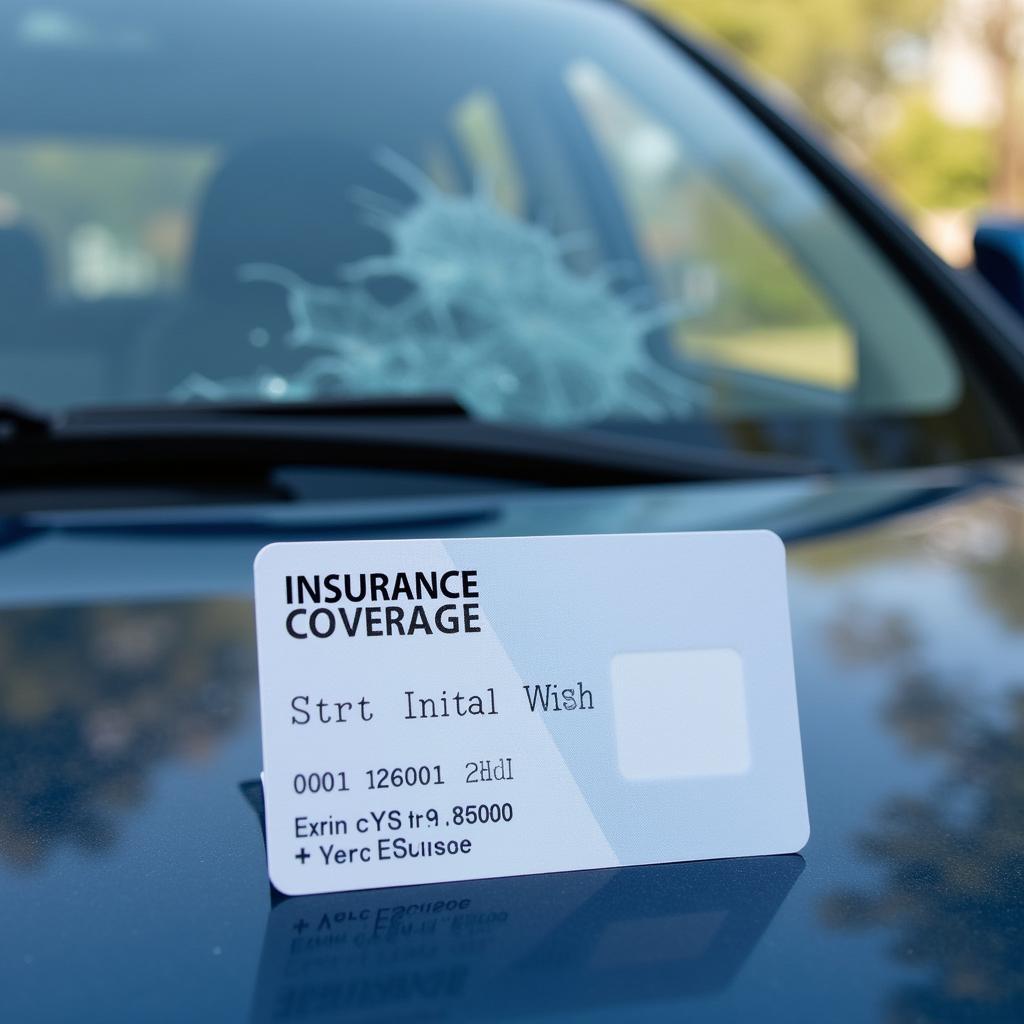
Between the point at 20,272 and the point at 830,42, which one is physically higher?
the point at 20,272

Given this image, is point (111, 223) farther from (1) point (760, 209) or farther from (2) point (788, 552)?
(2) point (788, 552)

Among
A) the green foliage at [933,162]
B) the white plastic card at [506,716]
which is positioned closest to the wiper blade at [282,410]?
the white plastic card at [506,716]

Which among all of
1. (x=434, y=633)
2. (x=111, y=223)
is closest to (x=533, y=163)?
(x=111, y=223)

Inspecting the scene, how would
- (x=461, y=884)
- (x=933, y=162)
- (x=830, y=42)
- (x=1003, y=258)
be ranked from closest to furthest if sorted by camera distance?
(x=461, y=884) < (x=1003, y=258) < (x=830, y=42) < (x=933, y=162)

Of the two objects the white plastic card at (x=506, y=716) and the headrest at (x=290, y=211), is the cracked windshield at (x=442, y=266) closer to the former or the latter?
the headrest at (x=290, y=211)

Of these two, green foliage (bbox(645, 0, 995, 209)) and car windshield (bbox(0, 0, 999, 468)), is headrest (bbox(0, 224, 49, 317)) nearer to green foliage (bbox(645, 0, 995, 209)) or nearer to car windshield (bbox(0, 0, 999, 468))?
car windshield (bbox(0, 0, 999, 468))

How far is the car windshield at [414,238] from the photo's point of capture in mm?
1277

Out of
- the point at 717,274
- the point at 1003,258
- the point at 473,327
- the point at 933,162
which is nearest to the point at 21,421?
the point at 473,327

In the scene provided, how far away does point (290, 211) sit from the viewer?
1332 mm

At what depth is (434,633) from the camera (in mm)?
661

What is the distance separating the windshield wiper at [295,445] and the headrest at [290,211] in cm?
23

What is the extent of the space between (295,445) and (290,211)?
0.33 metres

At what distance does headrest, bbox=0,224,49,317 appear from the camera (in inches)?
51.4

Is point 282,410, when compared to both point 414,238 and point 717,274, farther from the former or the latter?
point 717,274
